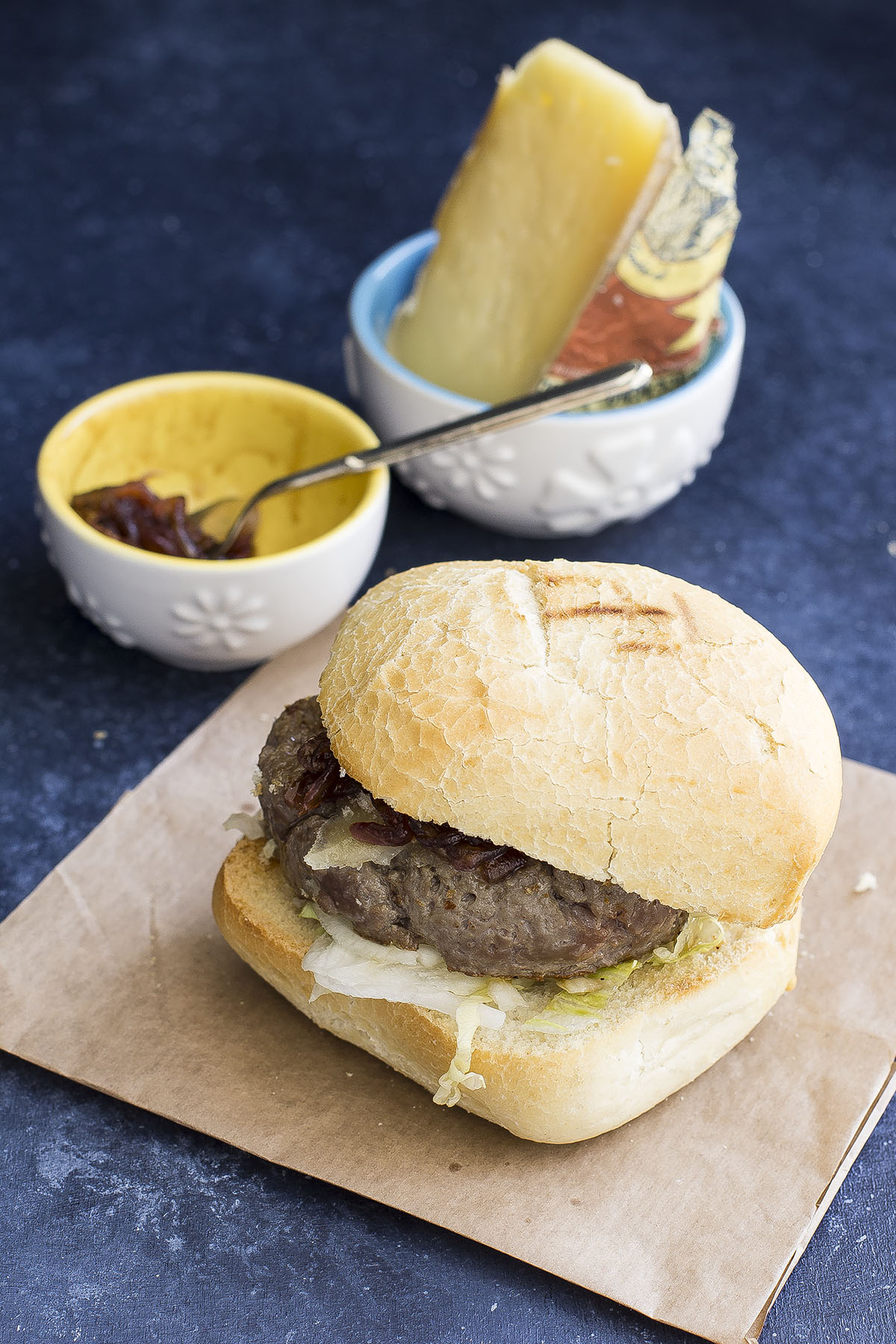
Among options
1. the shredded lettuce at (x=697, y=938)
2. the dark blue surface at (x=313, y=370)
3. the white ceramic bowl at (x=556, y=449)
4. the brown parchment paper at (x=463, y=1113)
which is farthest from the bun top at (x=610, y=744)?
the white ceramic bowl at (x=556, y=449)

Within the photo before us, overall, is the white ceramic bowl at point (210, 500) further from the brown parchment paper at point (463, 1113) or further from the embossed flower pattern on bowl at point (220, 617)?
the brown parchment paper at point (463, 1113)

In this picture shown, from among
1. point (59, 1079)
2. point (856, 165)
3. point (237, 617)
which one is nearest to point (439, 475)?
point (237, 617)

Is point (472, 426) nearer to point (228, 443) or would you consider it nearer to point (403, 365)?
point (403, 365)

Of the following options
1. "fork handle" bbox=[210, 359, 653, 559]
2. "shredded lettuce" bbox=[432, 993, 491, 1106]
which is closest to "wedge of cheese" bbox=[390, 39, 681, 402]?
"fork handle" bbox=[210, 359, 653, 559]

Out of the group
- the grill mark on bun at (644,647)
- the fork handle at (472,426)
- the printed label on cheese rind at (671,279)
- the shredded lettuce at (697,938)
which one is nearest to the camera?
the grill mark on bun at (644,647)

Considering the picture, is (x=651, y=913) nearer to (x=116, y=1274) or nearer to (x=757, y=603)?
(x=116, y=1274)

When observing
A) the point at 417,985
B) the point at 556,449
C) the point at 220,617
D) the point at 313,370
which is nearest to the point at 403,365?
the point at 556,449

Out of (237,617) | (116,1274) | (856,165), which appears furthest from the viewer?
(856,165)
